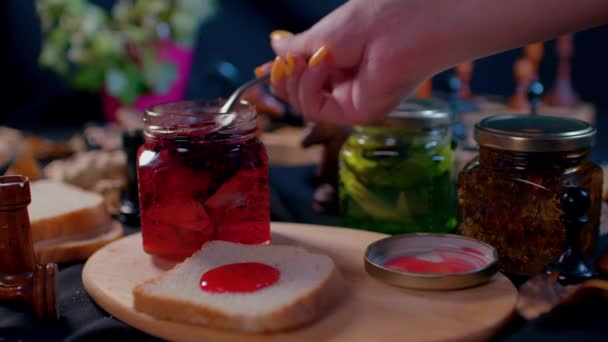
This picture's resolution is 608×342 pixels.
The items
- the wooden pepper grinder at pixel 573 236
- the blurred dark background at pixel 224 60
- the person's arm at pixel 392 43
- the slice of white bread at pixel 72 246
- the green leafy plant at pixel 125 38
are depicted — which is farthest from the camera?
the blurred dark background at pixel 224 60

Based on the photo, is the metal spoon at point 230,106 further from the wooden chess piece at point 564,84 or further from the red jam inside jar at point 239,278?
the wooden chess piece at point 564,84

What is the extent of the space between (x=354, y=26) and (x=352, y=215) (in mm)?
357

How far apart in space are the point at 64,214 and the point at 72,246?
73 millimetres

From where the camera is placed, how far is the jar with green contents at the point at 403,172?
1483 mm

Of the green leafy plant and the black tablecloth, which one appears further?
the green leafy plant

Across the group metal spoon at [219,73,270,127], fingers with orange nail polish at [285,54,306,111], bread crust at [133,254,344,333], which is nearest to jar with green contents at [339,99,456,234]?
fingers with orange nail polish at [285,54,306,111]

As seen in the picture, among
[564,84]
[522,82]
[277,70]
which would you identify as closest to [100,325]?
[277,70]

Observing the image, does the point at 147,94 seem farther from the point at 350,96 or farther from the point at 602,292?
the point at 602,292

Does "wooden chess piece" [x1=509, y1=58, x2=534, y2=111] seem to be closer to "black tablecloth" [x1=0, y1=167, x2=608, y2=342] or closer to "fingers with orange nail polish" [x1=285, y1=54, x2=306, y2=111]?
"fingers with orange nail polish" [x1=285, y1=54, x2=306, y2=111]

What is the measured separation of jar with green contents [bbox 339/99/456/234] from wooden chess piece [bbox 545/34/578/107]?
4.88 feet

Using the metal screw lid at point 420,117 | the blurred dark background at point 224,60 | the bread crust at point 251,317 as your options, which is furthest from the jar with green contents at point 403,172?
the blurred dark background at point 224,60

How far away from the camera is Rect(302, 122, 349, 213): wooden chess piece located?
174cm

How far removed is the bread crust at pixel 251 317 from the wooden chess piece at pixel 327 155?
1.96 ft

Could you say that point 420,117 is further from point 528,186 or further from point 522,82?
point 522,82
